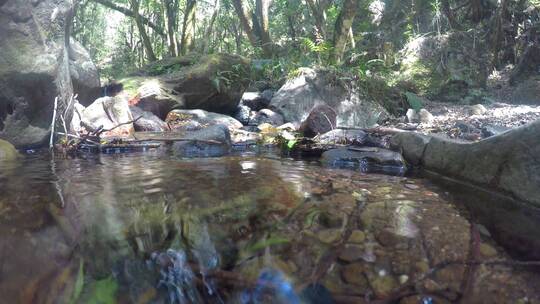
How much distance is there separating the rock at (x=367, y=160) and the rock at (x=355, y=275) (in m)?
2.55

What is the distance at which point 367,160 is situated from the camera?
4910 millimetres

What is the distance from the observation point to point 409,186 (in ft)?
11.9

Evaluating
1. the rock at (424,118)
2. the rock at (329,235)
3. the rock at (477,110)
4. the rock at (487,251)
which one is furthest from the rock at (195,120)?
the rock at (487,251)

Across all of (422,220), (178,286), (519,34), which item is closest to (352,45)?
(519,34)

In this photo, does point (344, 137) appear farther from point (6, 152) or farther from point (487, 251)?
point (6, 152)

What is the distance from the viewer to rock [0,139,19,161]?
4.89 metres

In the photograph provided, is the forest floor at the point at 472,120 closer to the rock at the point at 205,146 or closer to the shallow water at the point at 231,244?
the rock at the point at 205,146

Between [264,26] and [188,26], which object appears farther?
[188,26]

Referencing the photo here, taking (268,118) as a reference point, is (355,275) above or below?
below

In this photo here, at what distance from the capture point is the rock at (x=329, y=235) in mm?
2344

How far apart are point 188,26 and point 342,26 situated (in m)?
7.11

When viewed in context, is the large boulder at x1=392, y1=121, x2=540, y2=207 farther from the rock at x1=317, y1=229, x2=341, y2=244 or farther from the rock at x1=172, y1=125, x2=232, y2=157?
the rock at x1=172, y1=125, x2=232, y2=157

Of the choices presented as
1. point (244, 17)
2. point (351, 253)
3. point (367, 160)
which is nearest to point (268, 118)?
point (367, 160)

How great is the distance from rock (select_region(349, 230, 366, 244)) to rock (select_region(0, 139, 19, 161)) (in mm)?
4489
